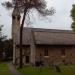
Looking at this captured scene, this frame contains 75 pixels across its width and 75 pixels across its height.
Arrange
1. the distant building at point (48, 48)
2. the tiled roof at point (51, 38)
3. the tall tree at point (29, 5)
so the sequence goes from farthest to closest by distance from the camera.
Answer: the tiled roof at point (51, 38) → the distant building at point (48, 48) → the tall tree at point (29, 5)

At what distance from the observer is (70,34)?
60.1 metres

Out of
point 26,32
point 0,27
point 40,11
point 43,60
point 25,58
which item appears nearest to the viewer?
point 40,11

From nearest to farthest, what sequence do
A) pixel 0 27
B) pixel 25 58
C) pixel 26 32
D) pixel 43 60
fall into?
pixel 43 60 → pixel 25 58 → pixel 26 32 → pixel 0 27

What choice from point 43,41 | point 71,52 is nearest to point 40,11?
point 43,41

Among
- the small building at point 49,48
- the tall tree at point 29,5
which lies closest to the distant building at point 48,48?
the small building at point 49,48

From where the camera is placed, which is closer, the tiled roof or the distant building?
the distant building

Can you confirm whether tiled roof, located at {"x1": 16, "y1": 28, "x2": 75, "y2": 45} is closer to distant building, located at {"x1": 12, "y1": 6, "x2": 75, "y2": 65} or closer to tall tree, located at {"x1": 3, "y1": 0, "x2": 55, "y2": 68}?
distant building, located at {"x1": 12, "y1": 6, "x2": 75, "y2": 65}

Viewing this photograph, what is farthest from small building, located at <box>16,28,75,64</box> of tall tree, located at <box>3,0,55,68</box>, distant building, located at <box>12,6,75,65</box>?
tall tree, located at <box>3,0,55,68</box>

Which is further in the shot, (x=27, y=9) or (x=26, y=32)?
(x=26, y=32)

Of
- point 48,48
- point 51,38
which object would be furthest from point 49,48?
point 51,38

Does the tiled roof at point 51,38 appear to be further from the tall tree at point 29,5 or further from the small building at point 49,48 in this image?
the tall tree at point 29,5

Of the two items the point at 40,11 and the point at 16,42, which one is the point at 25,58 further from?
the point at 40,11

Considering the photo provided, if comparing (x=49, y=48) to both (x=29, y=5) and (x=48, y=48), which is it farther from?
(x=29, y=5)

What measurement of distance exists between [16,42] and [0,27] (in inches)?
683
